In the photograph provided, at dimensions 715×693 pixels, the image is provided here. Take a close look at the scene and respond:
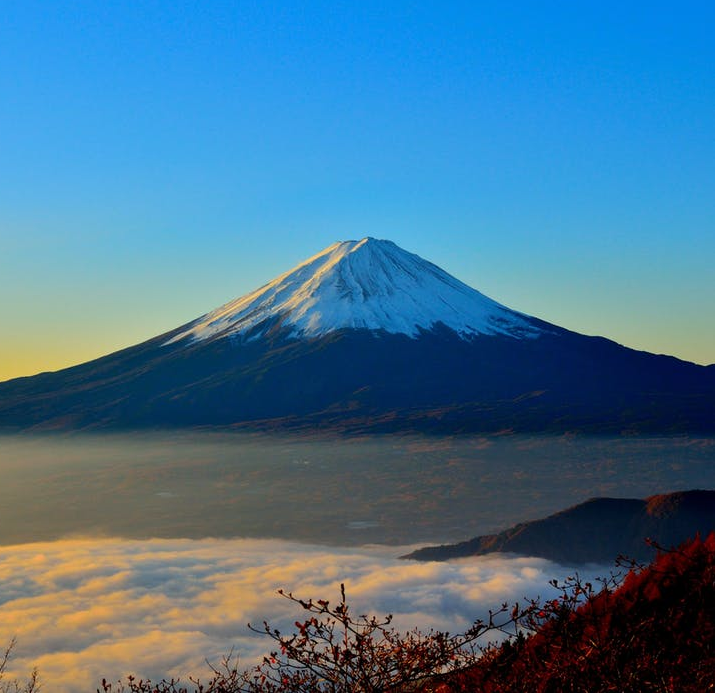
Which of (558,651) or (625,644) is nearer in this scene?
(625,644)

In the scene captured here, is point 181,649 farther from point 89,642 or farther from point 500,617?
point 500,617

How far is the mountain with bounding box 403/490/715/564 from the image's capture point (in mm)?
112438

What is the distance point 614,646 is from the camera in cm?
1170

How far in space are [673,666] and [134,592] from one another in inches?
5268

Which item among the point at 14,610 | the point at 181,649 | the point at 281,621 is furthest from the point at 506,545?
the point at 14,610

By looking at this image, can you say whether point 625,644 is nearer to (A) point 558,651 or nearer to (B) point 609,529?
(A) point 558,651

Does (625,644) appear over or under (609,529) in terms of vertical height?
over

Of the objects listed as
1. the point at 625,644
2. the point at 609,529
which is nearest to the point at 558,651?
the point at 625,644

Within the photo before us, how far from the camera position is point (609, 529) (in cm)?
12312

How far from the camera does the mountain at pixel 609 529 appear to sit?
112438 millimetres

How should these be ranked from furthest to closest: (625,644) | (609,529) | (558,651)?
(609,529), (558,651), (625,644)

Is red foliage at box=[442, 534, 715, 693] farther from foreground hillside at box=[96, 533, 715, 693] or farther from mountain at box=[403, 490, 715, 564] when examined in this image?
mountain at box=[403, 490, 715, 564]

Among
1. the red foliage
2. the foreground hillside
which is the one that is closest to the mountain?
the red foliage

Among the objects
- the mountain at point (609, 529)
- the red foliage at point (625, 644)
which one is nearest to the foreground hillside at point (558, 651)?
the red foliage at point (625, 644)
